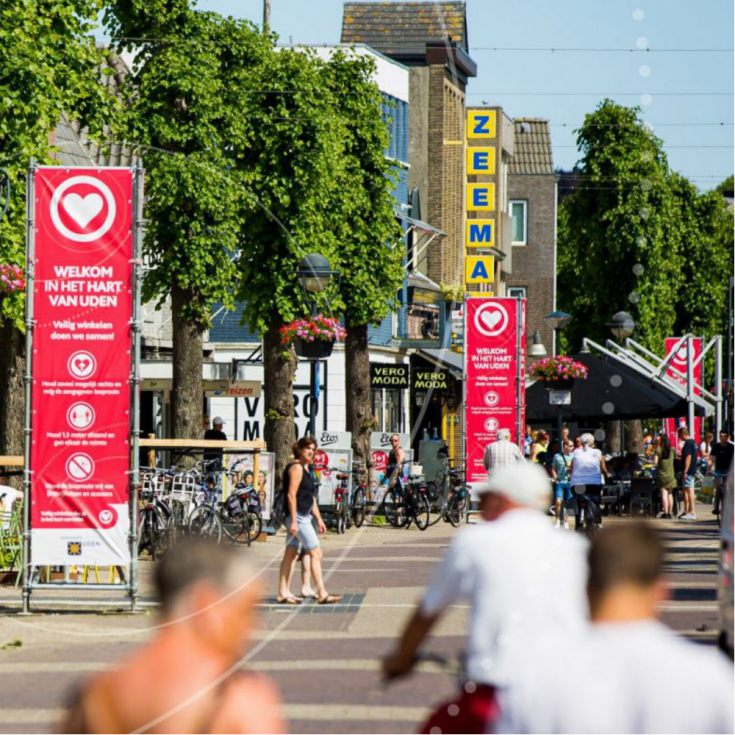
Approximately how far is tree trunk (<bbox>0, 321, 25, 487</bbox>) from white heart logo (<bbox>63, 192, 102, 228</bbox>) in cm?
731

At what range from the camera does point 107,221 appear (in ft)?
54.9

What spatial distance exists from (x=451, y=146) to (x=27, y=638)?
46112mm

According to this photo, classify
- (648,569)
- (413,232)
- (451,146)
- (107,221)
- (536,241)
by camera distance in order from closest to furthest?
(648,569) → (107,221) → (413,232) → (451,146) → (536,241)

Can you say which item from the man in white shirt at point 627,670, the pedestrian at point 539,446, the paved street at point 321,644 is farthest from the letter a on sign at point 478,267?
the man in white shirt at point 627,670

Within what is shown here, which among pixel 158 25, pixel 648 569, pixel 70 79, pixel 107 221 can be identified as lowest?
pixel 648 569

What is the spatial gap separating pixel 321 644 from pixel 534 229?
223 feet

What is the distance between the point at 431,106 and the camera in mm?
59906

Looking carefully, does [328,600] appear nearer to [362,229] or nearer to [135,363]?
[135,363]

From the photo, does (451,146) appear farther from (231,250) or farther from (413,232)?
(231,250)

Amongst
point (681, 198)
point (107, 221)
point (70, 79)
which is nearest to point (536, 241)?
point (681, 198)

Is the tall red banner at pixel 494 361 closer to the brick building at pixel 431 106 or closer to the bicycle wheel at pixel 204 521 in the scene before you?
the bicycle wheel at pixel 204 521

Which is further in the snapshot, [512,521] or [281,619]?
[281,619]

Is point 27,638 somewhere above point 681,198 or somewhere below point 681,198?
below

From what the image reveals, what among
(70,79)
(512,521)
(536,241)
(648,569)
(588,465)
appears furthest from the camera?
(536,241)
